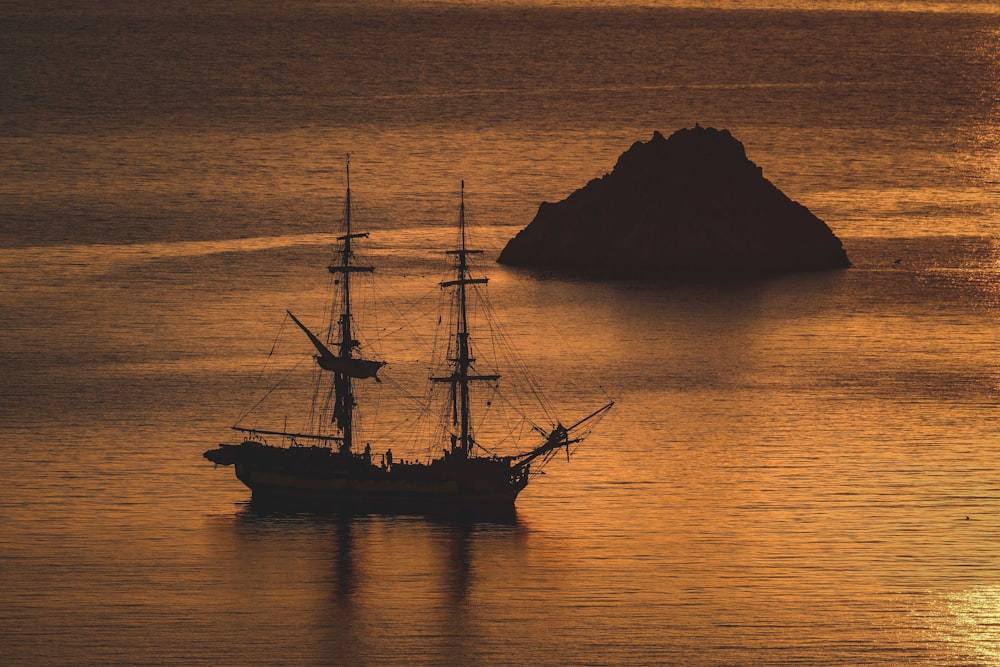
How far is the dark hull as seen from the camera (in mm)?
119250

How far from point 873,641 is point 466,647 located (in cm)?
1636

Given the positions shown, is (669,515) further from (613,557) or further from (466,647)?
(466,647)

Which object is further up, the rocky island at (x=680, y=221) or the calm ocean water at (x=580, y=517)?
the rocky island at (x=680, y=221)

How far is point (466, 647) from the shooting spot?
98.8m

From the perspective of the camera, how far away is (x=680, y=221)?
19588 centimetres

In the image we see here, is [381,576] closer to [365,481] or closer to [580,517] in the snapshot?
[365,481]

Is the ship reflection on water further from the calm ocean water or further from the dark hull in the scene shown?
the dark hull

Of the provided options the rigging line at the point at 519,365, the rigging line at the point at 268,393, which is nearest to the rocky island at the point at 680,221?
the rigging line at the point at 519,365

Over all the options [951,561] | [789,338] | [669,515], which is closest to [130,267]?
[789,338]

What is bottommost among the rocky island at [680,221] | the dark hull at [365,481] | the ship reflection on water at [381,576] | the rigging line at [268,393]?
the ship reflection on water at [381,576]

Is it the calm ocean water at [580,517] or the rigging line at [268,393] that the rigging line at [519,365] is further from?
the rigging line at [268,393]

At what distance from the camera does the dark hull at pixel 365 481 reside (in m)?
119

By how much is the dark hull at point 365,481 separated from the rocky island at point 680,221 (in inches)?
3058

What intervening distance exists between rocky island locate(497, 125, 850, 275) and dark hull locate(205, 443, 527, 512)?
77663mm
